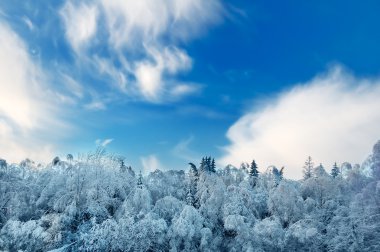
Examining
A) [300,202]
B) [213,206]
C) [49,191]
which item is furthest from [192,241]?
[49,191]

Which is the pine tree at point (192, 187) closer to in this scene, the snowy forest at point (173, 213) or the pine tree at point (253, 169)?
the snowy forest at point (173, 213)

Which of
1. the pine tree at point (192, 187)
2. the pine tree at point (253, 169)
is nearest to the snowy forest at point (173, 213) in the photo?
the pine tree at point (192, 187)

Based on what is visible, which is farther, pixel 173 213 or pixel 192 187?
pixel 192 187

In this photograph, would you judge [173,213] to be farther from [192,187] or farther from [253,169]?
[253,169]

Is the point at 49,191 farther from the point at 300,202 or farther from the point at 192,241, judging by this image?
the point at 300,202

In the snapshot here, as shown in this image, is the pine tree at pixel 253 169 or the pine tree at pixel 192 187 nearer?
the pine tree at pixel 192 187

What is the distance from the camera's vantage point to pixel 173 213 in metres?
24.0

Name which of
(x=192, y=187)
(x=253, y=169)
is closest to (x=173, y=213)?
(x=192, y=187)

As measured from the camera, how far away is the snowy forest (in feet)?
64.8

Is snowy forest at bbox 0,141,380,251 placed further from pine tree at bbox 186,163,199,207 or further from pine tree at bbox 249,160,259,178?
pine tree at bbox 249,160,259,178

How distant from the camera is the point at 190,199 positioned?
24.9 metres

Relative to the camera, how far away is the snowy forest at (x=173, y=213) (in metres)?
19.8

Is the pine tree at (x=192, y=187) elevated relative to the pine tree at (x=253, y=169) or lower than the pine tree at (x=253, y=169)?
lower

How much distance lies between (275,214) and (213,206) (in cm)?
418
